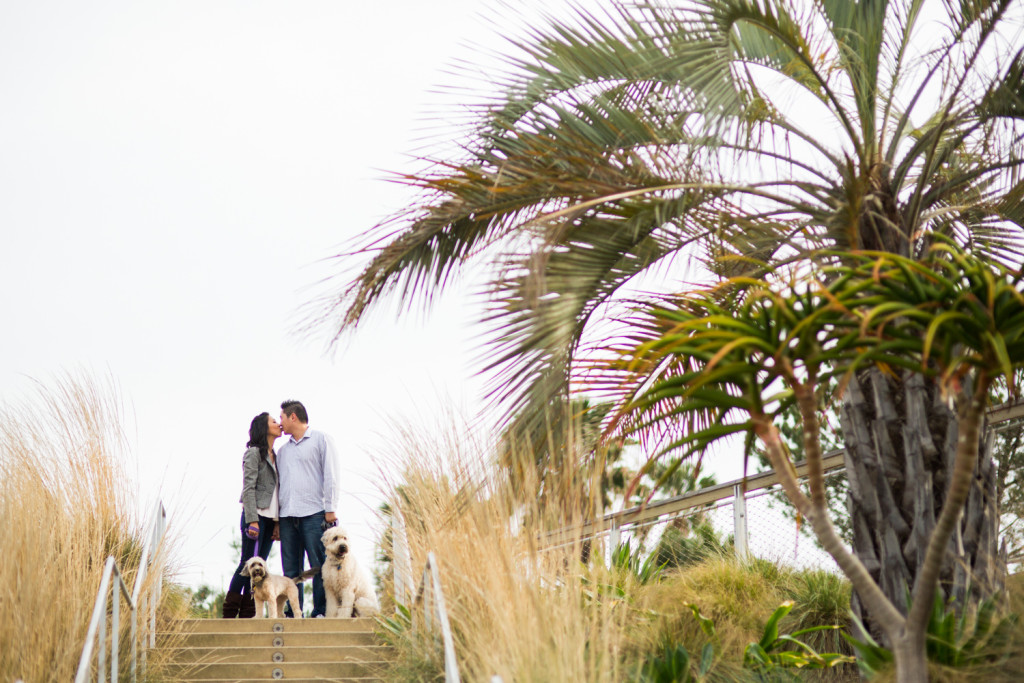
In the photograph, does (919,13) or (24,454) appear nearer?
(919,13)

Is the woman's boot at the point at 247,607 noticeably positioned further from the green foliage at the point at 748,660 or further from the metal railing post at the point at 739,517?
the metal railing post at the point at 739,517

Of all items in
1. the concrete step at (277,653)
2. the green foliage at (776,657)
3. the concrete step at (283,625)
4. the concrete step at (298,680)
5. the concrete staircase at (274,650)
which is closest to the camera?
the green foliage at (776,657)

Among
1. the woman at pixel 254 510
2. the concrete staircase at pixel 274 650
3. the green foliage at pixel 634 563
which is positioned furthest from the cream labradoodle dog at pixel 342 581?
the green foliage at pixel 634 563

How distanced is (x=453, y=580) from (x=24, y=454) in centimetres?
306

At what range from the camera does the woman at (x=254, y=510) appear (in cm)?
792

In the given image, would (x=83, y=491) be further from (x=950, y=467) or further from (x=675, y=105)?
(x=950, y=467)

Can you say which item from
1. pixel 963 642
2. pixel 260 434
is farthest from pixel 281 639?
pixel 963 642

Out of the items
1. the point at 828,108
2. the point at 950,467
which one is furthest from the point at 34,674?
the point at 828,108

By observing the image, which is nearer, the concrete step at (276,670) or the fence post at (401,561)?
the fence post at (401,561)

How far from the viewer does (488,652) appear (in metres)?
4.84

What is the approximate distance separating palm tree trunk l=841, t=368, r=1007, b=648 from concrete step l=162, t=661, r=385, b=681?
323cm

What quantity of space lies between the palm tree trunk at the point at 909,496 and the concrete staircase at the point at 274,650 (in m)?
3.06

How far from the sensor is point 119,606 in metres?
6.02

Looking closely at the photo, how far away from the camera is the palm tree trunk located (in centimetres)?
473
